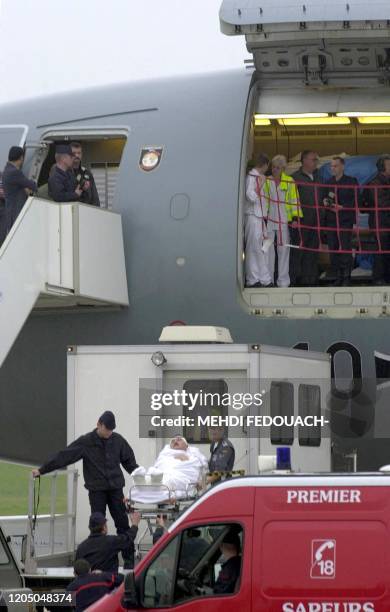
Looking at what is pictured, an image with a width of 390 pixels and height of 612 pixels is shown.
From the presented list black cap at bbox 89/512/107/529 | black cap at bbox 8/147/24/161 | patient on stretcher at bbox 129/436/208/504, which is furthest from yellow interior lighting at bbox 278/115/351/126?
black cap at bbox 89/512/107/529

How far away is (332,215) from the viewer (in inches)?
935

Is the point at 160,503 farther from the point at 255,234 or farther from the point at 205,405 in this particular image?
the point at 255,234

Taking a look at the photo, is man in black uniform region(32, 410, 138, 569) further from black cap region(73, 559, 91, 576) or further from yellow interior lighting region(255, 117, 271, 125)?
yellow interior lighting region(255, 117, 271, 125)

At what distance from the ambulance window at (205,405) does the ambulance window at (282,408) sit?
0.60 m

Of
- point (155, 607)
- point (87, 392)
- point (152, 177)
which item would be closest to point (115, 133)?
point (152, 177)

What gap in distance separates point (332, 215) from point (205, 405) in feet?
13.0

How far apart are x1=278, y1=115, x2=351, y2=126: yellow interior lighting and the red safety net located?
68.0 inches

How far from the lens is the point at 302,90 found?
78.2ft

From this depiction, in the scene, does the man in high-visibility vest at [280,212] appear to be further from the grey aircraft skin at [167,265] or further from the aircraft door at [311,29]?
the aircraft door at [311,29]

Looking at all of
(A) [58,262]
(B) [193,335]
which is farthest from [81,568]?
(A) [58,262]

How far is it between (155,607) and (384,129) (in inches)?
566

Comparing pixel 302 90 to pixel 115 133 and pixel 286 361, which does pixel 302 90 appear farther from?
pixel 286 361

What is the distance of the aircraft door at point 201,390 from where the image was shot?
69.1 ft

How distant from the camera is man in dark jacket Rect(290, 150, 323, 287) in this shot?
23469 mm
